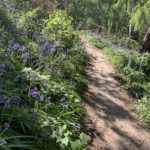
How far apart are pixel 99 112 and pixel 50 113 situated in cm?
215

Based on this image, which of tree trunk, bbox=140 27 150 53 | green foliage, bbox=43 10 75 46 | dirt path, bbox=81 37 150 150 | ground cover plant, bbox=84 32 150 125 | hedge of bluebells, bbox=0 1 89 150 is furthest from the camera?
tree trunk, bbox=140 27 150 53

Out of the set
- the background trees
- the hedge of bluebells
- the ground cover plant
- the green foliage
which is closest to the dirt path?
the ground cover plant

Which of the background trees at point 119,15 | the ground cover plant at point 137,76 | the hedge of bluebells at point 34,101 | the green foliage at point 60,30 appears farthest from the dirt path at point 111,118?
the background trees at point 119,15

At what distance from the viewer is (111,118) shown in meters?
6.84

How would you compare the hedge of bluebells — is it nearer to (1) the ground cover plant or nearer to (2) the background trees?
(1) the ground cover plant

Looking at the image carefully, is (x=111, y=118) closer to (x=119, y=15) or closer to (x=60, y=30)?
(x=60, y=30)

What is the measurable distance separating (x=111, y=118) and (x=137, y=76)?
11.8 feet

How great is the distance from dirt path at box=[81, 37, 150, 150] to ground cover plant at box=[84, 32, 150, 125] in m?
0.27

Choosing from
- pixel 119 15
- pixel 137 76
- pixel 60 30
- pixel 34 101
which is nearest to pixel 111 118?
pixel 34 101

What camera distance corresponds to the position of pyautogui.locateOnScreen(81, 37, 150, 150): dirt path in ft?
19.1

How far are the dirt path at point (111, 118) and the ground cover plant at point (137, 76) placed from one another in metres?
0.27

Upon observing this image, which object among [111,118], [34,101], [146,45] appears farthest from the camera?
[146,45]

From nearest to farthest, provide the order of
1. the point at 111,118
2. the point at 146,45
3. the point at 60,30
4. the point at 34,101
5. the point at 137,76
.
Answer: the point at 34,101 < the point at 111,118 < the point at 60,30 < the point at 137,76 < the point at 146,45

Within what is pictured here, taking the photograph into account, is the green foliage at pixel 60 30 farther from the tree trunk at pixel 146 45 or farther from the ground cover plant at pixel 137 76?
the tree trunk at pixel 146 45
